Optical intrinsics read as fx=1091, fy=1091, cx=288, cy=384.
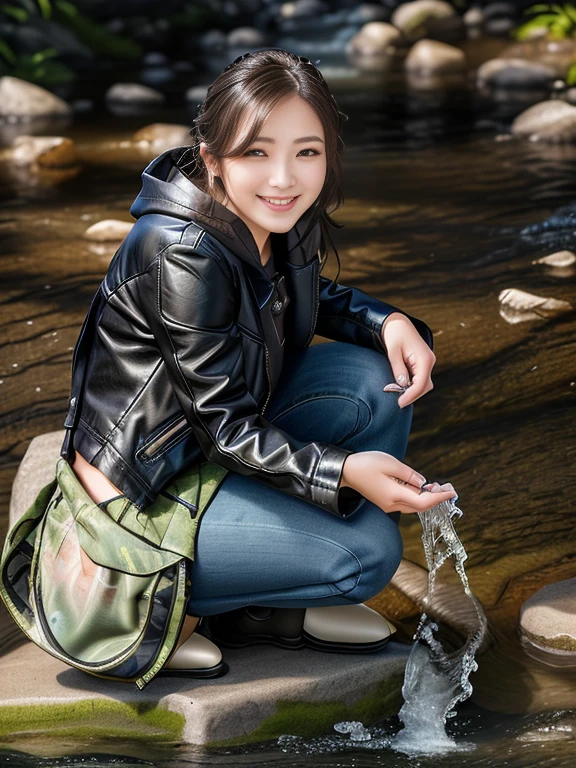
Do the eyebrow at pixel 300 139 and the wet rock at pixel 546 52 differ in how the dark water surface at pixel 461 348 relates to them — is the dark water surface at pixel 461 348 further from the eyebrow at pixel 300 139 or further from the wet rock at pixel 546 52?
the wet rock at pixel 546 52

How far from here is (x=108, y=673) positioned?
2.21 metres

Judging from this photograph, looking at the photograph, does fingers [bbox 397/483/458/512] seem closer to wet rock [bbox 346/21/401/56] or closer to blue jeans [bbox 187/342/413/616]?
blue jeans [bbox 187/342/413/616]

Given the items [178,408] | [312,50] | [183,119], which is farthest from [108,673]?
[312,50]

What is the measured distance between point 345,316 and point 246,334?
0.55 metres

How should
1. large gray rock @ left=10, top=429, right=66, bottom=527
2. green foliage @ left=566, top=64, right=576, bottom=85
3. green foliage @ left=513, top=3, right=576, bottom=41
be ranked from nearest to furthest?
1. large gray rock @ left=10, top=429, right=66, bottom=527
2. green foliage @ left=566, top=64, right=576, bottom=85
3. green foliage @ left=513, top=3, right=576, bottom=41

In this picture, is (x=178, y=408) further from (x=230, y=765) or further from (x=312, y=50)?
(x=312, y=50)

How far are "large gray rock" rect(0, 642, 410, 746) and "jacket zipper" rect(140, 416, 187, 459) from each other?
1.68 feet

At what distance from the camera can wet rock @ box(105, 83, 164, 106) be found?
10406 millimetres

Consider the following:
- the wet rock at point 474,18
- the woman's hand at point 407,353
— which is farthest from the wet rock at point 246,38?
the woman's hand at point 407,353

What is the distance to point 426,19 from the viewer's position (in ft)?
48.3

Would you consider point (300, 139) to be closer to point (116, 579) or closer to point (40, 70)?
point (116, 579)

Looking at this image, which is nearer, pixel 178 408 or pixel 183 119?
pixel 178 408

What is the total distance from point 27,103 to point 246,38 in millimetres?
5508

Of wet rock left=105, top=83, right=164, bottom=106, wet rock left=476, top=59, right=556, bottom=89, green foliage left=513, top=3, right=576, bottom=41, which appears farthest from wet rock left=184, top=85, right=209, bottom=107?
green foliage left=513, top=3, right=576, bottom=41
